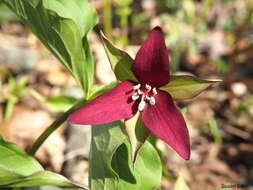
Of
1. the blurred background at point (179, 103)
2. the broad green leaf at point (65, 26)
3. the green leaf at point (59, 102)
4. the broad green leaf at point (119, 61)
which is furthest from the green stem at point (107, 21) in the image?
the broad green leaf at point (119, 61)

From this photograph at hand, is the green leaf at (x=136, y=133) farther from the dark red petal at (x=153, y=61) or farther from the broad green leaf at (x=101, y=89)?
the broad green leaf at (x=101, y=89)

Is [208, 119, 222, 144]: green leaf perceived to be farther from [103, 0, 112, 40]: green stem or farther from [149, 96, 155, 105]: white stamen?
[149, 96, 155, 105]: white stamen

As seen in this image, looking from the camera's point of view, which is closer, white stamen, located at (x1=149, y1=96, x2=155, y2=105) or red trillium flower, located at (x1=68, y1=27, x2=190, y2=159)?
red trillium flower, located at (x1=68, y1=27, x2=190, y2=159)

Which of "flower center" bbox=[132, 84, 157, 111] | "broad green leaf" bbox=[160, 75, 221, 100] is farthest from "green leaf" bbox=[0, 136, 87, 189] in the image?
"broad green leaf" bbox=[160, 75, 221, 100]

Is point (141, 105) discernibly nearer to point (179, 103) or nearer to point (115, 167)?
point (115, 167)

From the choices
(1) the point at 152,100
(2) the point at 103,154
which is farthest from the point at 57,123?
(1) the point at 152,100

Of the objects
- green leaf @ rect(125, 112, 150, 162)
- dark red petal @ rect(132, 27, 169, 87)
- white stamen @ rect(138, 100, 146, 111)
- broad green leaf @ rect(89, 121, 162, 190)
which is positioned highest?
dark red petal @ rect(132, 27, 169, 87)
